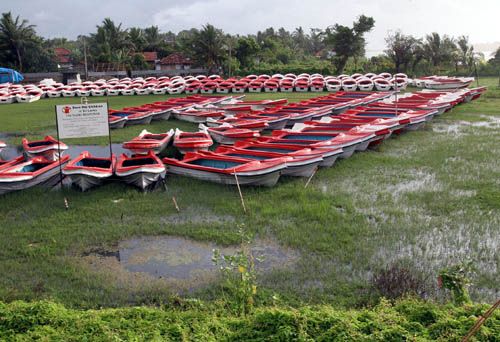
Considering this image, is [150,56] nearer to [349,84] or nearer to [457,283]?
[349,84]

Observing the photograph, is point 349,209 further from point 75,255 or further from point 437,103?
point 437,103

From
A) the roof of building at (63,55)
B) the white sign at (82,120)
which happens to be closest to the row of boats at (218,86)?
the white sign at (82,120)

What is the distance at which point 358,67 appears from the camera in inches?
1594

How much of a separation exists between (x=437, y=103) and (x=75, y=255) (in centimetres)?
1424

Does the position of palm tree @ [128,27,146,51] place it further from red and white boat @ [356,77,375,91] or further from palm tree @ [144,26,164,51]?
red and white boat @ [356,77,375,91]

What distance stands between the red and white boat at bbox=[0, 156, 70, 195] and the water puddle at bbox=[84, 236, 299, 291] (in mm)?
3220

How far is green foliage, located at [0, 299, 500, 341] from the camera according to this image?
11.4ft

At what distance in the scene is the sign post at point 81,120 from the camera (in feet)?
29.6

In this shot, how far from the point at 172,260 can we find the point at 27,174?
13.8ft

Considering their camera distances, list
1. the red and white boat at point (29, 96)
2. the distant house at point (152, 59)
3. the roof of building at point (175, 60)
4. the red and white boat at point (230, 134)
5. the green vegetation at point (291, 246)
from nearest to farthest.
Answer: the green vegetation at point (291, 246) → the red and white boat at point (230, 134) → the red and white boat at point (29, 96) → the roof of building at point (175, 60) → the distant house at point (152, 59)

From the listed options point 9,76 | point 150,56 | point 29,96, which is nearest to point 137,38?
point 150,56

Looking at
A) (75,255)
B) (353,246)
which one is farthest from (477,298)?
(75,255)

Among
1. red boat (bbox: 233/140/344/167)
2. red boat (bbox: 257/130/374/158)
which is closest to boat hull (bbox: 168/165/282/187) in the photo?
red boat (bbox: 233/140/344/167)

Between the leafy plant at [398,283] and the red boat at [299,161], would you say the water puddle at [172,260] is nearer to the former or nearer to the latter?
the leafy plant at [398,283]
